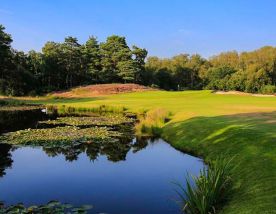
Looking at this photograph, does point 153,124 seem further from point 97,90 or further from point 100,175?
point 97,90

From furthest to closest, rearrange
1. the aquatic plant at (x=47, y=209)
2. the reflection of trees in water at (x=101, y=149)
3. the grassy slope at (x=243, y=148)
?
1. the reflection of trees in water at (x=101, y=149)
2. the aquatic plant at (x=47, y=209)
3. the grassy slope at (x=243, y=148)

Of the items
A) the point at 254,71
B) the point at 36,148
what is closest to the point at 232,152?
the point at 36,148

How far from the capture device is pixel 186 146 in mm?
23031

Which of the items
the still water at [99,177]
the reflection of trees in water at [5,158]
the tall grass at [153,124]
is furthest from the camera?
the tall grass at [153,124]

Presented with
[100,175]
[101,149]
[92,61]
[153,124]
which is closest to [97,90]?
[92,61]

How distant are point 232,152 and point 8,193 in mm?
10025

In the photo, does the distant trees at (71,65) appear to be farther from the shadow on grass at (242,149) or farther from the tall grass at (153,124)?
the shadow on grass at (242,149)

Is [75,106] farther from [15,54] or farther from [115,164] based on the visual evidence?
[15,54]

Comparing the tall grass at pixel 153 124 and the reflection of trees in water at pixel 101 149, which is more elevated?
the tall grass at pixel 153 124

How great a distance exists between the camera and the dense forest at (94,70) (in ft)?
270

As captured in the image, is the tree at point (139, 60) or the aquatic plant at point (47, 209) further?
the tree at point (139, 60)

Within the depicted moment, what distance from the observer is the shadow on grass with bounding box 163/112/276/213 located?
11375mm

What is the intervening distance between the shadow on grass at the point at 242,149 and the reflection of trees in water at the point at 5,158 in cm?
984

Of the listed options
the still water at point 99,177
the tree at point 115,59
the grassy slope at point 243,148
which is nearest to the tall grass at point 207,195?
the grassy slope at point 243,148
